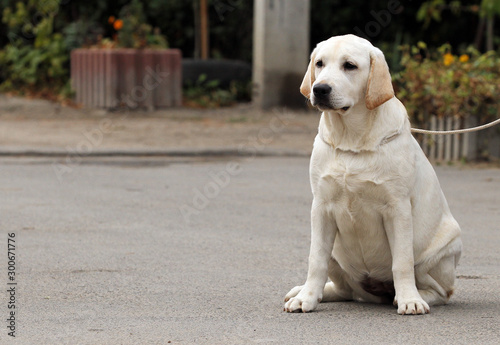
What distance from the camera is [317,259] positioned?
15.2 ft

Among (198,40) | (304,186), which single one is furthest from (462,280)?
(198,40)

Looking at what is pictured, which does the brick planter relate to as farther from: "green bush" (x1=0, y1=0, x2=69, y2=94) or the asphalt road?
the asphalt road

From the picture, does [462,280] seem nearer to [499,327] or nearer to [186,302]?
[499,327]

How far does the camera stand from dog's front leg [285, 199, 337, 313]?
461 cm

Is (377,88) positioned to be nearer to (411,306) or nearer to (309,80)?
(309,80)

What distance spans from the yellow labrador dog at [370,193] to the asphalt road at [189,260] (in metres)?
0.20

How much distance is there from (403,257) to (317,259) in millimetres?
444

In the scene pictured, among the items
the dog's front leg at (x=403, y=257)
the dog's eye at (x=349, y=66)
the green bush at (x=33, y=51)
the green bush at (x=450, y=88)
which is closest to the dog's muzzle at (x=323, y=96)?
the dog's eye at (x=349, y=66)

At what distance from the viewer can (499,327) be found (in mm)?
4371

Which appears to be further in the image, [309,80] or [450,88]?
[450,88]

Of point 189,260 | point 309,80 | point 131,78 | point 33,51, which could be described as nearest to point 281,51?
point 131,78

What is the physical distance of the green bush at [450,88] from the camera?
1080 cm

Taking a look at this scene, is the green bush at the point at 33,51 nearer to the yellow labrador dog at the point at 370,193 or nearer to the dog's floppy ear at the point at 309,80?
the dog's floppy ear at the point at 309,80

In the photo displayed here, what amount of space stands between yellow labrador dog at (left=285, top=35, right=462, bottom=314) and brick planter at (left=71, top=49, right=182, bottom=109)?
37.8ft
